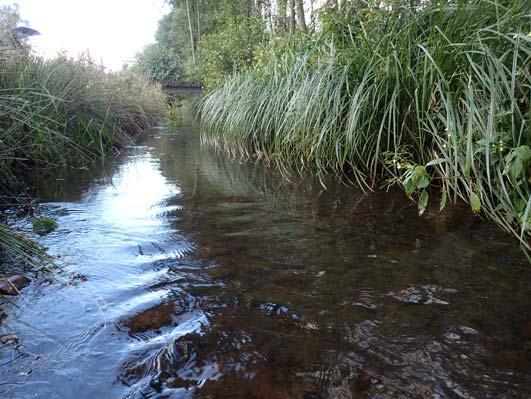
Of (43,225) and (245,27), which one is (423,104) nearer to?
(43,225)

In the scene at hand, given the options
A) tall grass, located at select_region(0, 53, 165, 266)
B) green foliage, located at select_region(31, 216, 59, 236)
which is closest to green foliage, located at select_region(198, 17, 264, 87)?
tall grass, located at select_region(0, 53, 165, 266)

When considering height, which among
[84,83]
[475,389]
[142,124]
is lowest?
[475,389]

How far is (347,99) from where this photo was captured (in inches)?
123

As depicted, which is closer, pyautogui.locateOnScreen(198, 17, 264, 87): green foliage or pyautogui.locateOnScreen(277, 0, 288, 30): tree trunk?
pyautogui.locateOnScreen(277, 0, 288, 30): tree trunk

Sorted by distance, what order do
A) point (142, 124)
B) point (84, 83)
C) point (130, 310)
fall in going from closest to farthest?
1. point (130, 310)
2. point (84, 83)
3. point (142, 124)

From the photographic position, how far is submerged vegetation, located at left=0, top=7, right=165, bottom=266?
2789mm

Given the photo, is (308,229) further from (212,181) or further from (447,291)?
(212,181)

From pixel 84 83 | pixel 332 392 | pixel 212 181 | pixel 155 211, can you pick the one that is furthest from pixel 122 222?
pixel 84 83

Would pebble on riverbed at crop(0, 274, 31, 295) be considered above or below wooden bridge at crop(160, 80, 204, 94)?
below

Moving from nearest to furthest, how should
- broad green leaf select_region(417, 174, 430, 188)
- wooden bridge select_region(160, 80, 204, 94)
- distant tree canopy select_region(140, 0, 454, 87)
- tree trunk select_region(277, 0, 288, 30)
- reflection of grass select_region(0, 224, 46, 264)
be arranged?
1. reflection of grass select_region(0, 224, 46, 264)
2. broad green leaf select_region(417, 174, 430, 188)
3. distant tree canopy select_region(140, 0, 454, 87)
4. tree trunk select_region(277, 0, 288, 30)
5. wooden bridge select_region(160, 80, 204, 94)

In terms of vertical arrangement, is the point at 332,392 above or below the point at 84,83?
below

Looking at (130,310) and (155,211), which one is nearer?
(130,310)

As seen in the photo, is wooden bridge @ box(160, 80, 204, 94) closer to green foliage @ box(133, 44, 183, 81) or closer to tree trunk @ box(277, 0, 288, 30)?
green foliage @ box(133, 44, 183, 81)

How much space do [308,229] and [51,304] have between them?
52.1 inches
